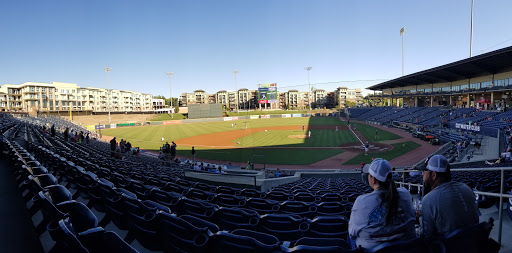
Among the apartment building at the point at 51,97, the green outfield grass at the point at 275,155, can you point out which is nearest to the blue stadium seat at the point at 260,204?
the green outfield grass at the point at 275,155

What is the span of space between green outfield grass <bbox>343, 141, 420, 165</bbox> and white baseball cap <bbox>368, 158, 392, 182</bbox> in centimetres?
2256

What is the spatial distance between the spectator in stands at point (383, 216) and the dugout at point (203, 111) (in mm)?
82961

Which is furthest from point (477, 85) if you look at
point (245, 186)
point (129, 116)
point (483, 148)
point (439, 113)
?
point (129, 116)

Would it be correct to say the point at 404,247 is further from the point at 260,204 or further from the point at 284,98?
the point at 284,98

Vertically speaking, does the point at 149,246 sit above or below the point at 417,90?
below

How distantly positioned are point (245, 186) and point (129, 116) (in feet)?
261

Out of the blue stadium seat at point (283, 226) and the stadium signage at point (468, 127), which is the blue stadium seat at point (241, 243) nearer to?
the blue stadium seat at point (283, 226)

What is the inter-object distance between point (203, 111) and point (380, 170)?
83269 mm

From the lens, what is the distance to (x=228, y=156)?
90.0ft

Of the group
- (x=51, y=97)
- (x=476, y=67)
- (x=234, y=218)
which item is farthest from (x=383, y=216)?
(x=51, y=97)

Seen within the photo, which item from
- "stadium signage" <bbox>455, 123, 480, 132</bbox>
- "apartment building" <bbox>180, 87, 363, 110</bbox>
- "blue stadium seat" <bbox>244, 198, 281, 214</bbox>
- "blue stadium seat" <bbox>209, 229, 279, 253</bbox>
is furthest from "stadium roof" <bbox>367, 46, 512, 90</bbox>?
"apartment building" <bbox>180, 87, 363, 110</bbox>

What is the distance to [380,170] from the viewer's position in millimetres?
2662

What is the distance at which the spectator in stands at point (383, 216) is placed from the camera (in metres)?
2.44

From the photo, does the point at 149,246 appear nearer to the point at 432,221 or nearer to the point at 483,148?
the point at 432,221
